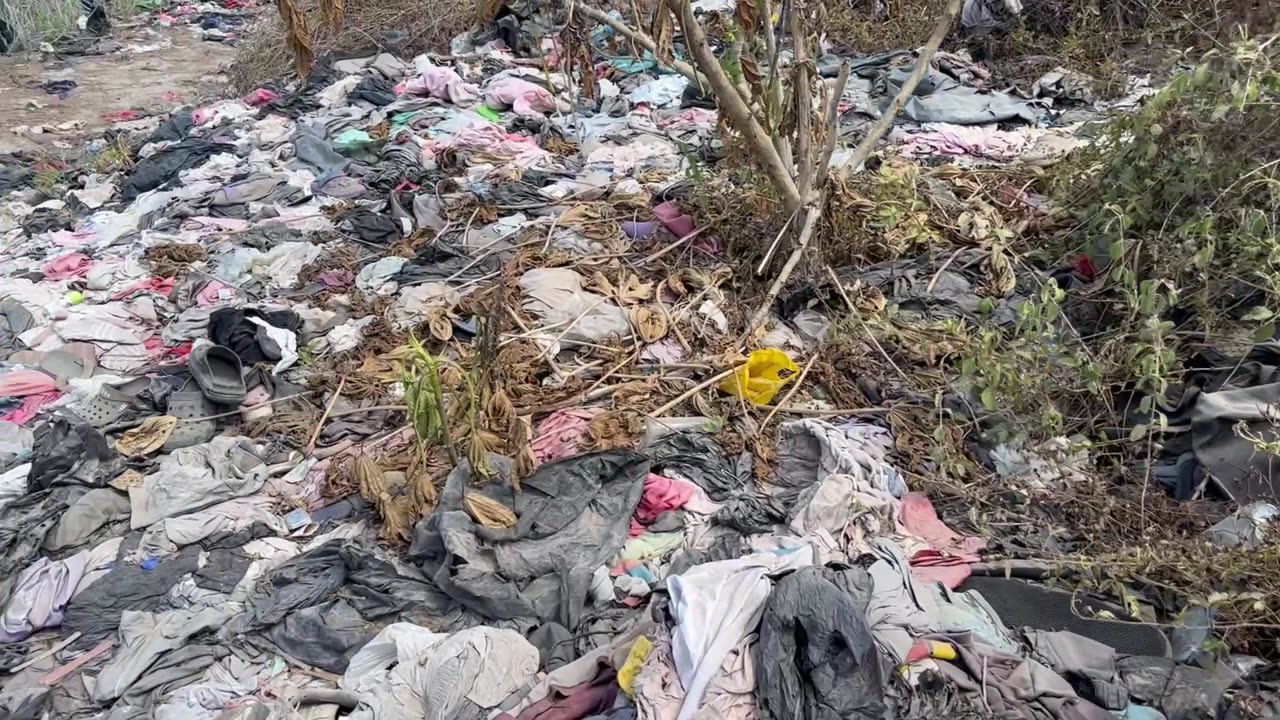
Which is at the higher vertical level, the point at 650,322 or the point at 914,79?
the point at 914,79

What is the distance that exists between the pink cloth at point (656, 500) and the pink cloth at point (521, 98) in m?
4.55

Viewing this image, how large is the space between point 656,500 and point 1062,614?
1267 millimetres

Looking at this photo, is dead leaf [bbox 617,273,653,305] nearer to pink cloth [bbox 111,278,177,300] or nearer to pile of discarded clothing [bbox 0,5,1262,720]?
pile of discarded clothing [bbox 0,5,1262,720]

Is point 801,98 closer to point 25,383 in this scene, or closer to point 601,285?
point 601,285

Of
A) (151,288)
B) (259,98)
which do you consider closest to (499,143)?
(151,288)

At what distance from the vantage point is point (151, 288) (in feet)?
16.2

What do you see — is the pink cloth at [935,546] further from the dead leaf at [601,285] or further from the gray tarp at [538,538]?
the dead leaf at [601,285]

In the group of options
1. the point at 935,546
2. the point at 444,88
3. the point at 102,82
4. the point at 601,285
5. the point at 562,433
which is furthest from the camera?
the point at 102,82

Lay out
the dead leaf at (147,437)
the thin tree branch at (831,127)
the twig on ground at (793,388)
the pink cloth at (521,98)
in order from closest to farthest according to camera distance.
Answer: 1. the twig on ground at (793,388)
2. the dead leaf at (147,437)
3. the thin tree branch at (831,127)
4. the pink cloth at (521,98)

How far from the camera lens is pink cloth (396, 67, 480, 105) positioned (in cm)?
707

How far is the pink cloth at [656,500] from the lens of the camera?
296 centimetres

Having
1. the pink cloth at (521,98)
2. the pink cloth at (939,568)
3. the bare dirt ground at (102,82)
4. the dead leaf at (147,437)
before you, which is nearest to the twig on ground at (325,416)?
the dead leaf at (147,437)

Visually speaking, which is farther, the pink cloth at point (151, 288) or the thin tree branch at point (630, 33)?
the pink cloth at point (151, 288)

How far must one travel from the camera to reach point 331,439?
3.63 metres
